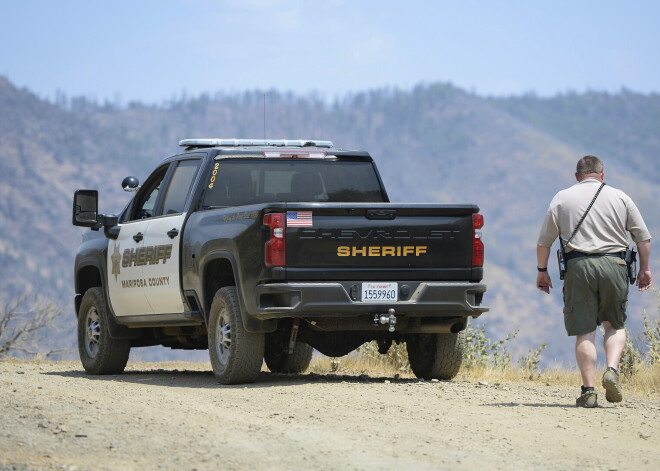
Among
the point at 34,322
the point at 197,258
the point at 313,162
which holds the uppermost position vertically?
the point at 313,162

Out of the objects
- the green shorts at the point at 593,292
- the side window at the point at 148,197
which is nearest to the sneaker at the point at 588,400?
the green shorts at the point at 593,292

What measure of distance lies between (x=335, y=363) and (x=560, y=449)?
7.25 m

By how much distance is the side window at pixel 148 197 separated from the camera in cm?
1246

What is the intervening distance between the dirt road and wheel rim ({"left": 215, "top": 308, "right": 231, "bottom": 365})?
30 centimetres

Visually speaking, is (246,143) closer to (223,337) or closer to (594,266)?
(223,337)

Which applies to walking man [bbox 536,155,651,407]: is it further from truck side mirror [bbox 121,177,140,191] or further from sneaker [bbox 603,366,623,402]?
truck side mirror [bbox 121,177,140,191]

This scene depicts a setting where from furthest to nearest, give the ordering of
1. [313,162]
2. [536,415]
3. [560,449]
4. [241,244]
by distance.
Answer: [313,162]
[241,244]
[536,415]
[560,449]

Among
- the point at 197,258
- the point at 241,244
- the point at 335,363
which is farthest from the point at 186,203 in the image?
the point at 335,363

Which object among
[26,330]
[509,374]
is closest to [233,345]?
[509,374]

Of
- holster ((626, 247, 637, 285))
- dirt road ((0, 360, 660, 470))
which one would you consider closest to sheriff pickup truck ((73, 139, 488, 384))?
dirt road ((0, 360, 660, 470))

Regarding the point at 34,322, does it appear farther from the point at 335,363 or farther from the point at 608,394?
the point at 608,394

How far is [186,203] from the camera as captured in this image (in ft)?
38.0

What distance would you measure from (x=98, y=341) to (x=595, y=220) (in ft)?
19.2

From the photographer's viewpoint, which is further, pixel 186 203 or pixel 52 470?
pixel 186 203
